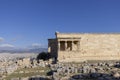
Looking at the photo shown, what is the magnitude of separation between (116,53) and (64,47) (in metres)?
10.2

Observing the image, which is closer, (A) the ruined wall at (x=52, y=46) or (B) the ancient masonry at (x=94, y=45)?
(B) the ancient masonry at (x=94, y=45)

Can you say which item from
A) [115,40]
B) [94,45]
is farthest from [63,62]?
[115,40]

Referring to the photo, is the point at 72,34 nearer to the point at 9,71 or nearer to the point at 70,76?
the point at 9,71

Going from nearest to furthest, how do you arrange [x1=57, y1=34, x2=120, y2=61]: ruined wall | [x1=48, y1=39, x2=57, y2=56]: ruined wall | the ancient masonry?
the ancient masonry, [x1=57, y1=34, x2=120, y2=61]: ruined wall, [x1=48, y1=39, x2=57, y2=56]: ruined wall

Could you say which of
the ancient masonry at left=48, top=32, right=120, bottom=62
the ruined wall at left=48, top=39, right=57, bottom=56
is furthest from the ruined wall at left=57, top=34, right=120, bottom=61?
the ruined wall at left=48, top=39, right=57, bottom=56

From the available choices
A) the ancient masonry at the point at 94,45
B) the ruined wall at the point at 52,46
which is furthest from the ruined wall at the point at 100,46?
the ruined wall at the point at 52,46

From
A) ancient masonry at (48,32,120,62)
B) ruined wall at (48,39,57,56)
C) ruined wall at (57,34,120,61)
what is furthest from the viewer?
ruined wall at (48,39,57,56)

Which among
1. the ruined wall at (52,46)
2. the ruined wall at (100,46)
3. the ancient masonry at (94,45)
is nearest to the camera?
the ancient masonry at (94,45)

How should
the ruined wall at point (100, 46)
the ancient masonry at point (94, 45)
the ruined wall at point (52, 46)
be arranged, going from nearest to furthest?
the ancient masonry at point (94, 45)
the ruined wall at point (100, 46)
the ruined wall at point (52, 46)

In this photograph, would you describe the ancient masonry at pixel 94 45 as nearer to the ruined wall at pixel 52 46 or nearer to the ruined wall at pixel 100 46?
the ruined wall at pixel 100 46

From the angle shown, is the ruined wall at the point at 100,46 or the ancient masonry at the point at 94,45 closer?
the ancient masonry at the point at 94,45

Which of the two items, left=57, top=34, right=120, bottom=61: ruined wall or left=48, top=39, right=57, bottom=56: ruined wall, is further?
left=48, top=39, right=57, bottom=56: ruined wall

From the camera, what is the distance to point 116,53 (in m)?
60.1

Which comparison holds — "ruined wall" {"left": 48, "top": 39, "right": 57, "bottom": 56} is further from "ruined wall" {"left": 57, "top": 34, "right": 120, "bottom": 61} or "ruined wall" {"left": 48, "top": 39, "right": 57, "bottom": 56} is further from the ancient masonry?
"ruined wall" {"left": 57, "top": 34, "right": 120, "bottom": 61}
